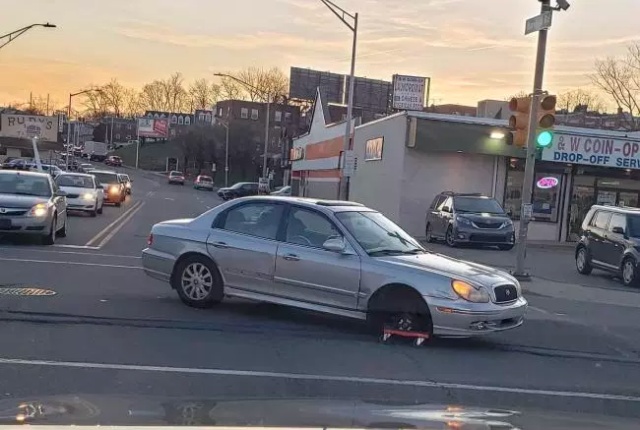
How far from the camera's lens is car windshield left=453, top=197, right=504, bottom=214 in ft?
76.6

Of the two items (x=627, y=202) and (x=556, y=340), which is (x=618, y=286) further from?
(x=627, y=202)

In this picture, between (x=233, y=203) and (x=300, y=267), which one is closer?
(x=300, y=267)

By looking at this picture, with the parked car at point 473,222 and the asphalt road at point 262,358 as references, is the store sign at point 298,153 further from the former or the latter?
the asphalt road at point 262,358

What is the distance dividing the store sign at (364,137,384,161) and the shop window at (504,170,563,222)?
5985 millimetres

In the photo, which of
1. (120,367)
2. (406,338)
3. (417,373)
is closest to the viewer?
(120,367)

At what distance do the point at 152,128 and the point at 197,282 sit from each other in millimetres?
135314

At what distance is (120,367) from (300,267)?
2.69 meters

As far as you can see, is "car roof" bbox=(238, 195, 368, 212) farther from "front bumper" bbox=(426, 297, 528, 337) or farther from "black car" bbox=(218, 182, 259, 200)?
"black car" bbox=(218, 182, 259, 200)

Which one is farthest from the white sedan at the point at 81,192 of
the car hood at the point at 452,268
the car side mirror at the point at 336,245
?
the car hood at the point at 452,268

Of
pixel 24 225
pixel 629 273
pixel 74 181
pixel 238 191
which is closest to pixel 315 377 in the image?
pixel 24 225

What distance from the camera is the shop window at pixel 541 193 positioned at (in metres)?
29.2

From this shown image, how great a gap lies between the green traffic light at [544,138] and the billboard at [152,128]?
130373 millimetres

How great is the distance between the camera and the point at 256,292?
29.3ft

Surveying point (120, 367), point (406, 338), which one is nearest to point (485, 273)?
point (406, 338)
